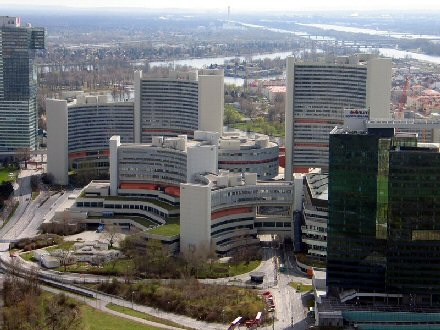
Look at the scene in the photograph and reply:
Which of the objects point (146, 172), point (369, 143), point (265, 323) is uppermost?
point (369, 143)

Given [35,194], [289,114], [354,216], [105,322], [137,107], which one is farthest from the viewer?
[137,107]

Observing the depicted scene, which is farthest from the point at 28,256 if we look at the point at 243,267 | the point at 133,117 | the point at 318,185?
the point at 133,117

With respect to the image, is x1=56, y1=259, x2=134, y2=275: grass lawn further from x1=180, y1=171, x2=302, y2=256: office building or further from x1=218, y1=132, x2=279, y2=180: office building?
x1=218, y1=132, x2=279, y2=180: office building

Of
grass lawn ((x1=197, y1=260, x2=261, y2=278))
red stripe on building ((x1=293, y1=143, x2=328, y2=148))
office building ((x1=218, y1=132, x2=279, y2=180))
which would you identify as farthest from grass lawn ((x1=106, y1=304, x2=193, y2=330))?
red stripe on building ((x1=293, y1=143, x2=328, y2=148))

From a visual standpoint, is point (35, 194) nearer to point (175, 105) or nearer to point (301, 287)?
point (175, 105)

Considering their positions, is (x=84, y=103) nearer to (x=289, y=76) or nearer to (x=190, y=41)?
(x=289, y=76)

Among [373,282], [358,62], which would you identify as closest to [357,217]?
[373,282]
